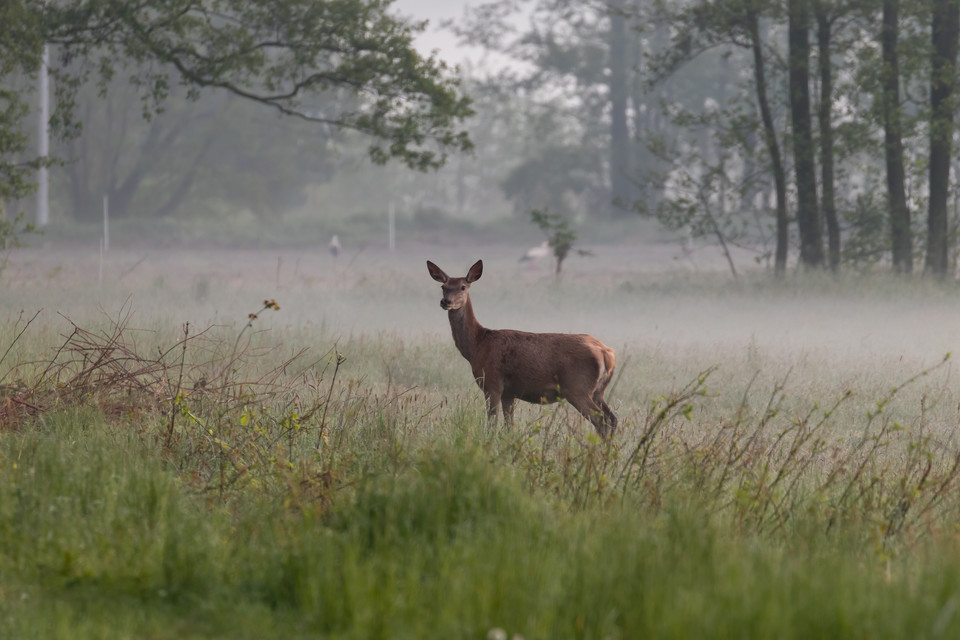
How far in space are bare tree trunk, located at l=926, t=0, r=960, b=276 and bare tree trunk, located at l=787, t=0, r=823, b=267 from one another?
230 centimetres

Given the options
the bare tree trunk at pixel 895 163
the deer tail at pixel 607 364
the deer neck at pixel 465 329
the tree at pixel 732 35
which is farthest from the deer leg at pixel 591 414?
the bare tree trunk at pixel 895 163

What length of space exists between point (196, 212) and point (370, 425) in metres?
55.3

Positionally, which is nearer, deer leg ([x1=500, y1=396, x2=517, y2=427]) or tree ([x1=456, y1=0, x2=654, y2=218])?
deer leg ([x1=500, y1=396, x2=517, y2=427])

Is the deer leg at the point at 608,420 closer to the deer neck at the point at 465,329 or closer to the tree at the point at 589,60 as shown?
the deer neck at the point at 465,329

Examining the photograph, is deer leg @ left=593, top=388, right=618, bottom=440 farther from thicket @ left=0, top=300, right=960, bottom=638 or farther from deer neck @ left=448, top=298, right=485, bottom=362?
deer neck @ left=448, top=298, right=485, bottom=362

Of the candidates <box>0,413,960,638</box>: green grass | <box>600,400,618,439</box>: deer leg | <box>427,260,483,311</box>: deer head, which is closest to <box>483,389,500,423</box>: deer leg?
<box>427,260,483,311</box>: deer head

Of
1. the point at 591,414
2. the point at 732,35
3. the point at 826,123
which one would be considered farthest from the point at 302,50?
the point at 826,123

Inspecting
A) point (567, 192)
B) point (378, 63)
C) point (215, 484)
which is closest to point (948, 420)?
point (215, 484)

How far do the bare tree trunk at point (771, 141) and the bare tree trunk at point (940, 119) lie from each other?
2953mm

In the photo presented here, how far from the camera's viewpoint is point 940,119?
65.1 ft

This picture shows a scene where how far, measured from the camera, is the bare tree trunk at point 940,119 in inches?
782

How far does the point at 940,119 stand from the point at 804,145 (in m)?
2.65

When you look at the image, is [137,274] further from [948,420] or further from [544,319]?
[948,420]

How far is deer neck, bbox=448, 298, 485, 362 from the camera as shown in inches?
324
